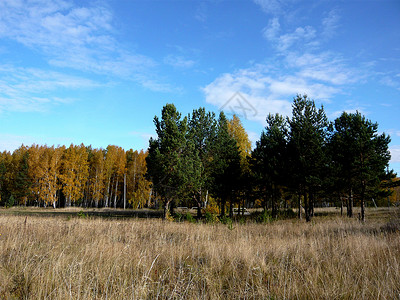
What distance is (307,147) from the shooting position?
70.2 ft

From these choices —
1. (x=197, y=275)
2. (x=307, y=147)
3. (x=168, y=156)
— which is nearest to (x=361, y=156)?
(x=307, y=147)

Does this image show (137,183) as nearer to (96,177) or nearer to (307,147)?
(96,177)

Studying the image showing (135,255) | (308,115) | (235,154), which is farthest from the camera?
(235,154)

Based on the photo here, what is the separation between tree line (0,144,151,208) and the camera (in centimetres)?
4419

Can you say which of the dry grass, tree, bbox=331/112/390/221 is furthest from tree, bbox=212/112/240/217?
the dry grass

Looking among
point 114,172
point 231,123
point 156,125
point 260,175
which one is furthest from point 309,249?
point 114,172

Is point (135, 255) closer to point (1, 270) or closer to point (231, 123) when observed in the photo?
point (1, 270)

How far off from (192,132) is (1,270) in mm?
21853

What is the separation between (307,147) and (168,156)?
12153mm

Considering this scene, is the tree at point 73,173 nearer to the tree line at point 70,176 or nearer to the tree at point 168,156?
the tree line at point 70,176

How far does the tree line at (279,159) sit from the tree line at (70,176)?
19791 mm

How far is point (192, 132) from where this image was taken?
991 inches

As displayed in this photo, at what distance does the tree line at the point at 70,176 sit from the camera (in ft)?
145

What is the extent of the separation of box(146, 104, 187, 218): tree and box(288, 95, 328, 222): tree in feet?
32.5
